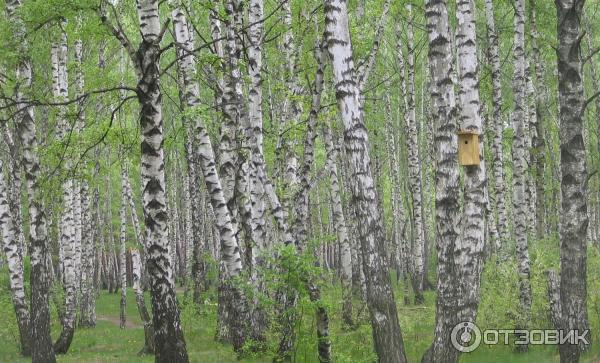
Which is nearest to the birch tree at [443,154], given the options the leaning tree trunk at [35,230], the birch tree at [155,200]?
the birch tree at [155,200]

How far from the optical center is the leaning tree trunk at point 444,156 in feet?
25.1

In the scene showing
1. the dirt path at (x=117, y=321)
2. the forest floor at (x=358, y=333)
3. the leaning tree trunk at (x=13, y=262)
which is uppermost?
the leaning tree trunk at (x=13, y=262)

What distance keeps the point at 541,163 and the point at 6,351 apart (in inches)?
542

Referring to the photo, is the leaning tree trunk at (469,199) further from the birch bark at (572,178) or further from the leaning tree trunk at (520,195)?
the leaning tree trunk at (520,195)

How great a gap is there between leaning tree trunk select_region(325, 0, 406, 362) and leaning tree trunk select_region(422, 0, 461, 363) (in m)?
0.74

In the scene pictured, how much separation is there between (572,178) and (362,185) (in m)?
2.65

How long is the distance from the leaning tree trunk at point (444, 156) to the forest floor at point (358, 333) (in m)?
1.38

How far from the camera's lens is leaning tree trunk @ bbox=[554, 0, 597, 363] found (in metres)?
7.55

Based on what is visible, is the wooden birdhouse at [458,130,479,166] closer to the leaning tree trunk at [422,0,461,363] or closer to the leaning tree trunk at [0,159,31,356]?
the leaning tree trunk at [422,0,461,363]

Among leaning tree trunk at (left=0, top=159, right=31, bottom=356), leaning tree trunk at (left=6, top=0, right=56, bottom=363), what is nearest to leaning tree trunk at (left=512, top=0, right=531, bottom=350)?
leaning tree trunk at (left=6, top=0, right=56, bottom=363)

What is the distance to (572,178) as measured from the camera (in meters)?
7.59

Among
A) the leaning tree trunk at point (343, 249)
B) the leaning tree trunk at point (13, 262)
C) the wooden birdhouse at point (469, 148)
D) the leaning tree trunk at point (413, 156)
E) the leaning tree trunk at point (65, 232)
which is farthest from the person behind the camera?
the leaning tree trunk at point (413, 156)

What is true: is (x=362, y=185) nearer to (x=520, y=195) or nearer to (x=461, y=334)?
(x=461, y=334)

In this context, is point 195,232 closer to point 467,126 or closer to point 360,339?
point 360,339
